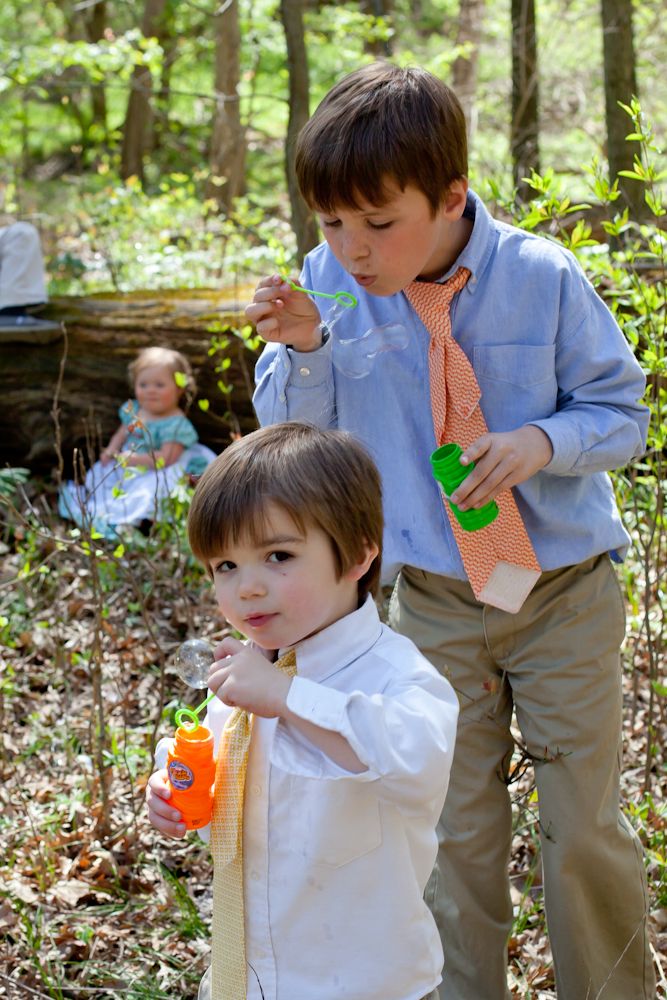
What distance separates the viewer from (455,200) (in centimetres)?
222

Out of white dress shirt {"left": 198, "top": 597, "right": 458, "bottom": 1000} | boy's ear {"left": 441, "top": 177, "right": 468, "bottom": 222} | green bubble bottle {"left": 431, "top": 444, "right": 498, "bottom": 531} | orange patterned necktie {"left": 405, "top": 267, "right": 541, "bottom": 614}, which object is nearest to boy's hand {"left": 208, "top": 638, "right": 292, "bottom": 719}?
white dress shirt {"left": 198, "top": 597, "right": 458, "bottom": 1000}

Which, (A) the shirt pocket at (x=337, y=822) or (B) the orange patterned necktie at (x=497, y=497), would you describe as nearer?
(A) the shirt pocket at (x=337, y=822)

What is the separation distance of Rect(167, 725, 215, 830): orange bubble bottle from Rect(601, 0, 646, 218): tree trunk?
4714 millimetres

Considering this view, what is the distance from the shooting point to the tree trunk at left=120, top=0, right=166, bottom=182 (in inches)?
529

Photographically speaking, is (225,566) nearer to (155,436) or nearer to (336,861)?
(336,861)

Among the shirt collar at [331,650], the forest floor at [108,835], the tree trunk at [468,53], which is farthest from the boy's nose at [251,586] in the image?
the tree trunk at [468,53]

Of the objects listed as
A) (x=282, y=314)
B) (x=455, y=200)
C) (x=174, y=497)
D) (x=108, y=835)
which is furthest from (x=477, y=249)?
(x=174, y=497)

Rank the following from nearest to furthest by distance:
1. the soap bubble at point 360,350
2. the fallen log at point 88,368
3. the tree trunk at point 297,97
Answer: the soap bubble at point 360,350 < the fallen log at point 88,368 < the tree trunk at point 297,97

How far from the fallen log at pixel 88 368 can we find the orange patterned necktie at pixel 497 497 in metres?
3.39

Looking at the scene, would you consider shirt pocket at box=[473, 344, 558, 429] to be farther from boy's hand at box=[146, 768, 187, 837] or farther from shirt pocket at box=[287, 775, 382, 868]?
boy's hand at box=[146, 768, 187, 837]

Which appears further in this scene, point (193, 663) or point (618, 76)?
point (618, 76)

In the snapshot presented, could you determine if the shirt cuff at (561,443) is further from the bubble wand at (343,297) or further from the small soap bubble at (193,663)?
the small soap bubble at (193,663)

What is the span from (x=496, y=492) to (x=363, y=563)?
1.25 ft

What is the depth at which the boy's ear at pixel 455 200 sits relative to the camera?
2.19 meters
